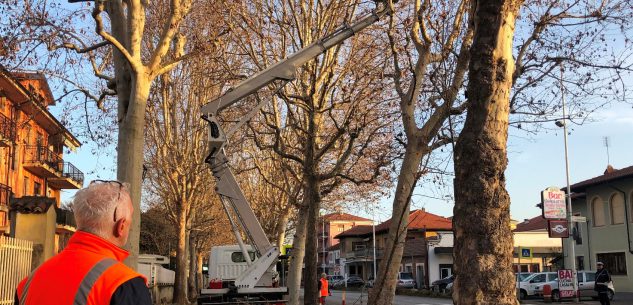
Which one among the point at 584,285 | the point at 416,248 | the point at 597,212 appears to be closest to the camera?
the point at 584,285

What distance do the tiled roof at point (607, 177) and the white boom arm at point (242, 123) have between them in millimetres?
28789

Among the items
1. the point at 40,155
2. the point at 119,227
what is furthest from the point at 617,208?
the point at 119,227

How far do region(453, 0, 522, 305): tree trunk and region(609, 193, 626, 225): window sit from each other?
36982mm

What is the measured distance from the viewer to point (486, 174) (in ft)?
17.4

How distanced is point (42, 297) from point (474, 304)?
365 centimetres

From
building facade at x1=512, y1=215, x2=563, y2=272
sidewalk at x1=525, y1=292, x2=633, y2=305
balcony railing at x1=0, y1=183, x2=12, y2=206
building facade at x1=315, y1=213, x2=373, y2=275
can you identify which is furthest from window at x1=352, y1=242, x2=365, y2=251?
balcony railing at x1=0, y1=183, x2=12, y2=206

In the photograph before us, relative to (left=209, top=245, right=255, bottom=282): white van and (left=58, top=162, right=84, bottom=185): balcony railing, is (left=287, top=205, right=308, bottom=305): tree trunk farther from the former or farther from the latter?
(left=58, top=162, right=84, bottom=185): balcony railing

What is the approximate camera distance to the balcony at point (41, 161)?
3556 centimetres

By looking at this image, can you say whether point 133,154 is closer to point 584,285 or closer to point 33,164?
point 33,164

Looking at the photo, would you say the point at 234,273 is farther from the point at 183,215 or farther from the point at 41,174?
the point at 41,174

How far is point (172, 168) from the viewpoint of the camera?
2906 centimetres

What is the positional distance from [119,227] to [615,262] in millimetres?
41832

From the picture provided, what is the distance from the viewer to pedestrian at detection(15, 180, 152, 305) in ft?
7.48

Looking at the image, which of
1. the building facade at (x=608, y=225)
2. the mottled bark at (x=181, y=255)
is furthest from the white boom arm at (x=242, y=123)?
the building facade at (x=608, y=225)
